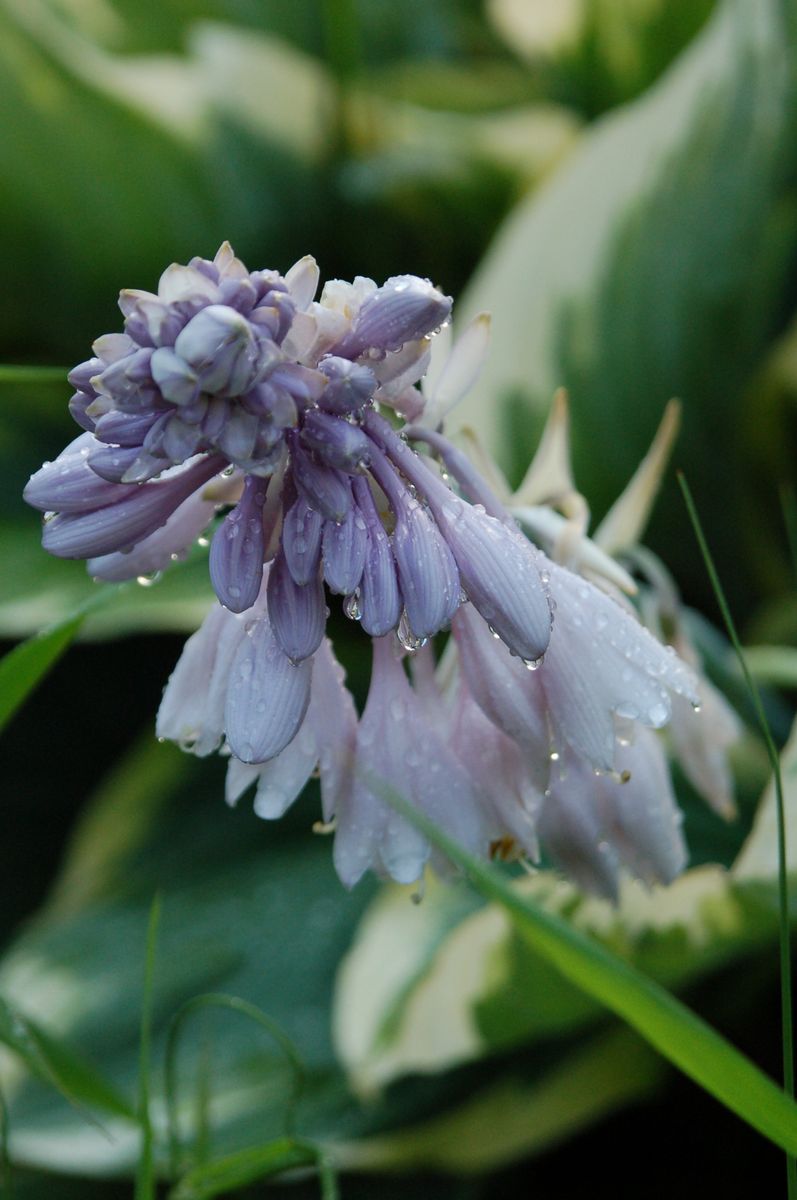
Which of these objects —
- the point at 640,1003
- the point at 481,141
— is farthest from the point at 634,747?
the point at 481,141

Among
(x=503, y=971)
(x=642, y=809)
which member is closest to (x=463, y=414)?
(x=503, y=971)

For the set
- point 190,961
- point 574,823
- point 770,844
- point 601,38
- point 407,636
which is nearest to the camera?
point 407,636

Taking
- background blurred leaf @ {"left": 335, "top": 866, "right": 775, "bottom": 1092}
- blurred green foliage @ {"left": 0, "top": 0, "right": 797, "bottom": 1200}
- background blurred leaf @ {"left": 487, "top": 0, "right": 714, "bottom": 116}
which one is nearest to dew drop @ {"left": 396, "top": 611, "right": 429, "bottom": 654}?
blurred green foliage @ {"left": 0, "top": 0, "right": 797, "bottom": 1200}

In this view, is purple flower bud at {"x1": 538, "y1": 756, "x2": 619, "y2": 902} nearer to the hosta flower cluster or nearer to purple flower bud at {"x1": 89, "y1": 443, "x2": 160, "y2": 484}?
the hosta flower cluster

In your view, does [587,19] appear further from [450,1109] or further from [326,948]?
[450,1109]

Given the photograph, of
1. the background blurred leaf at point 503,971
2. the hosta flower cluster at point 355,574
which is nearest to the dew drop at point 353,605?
the hosta flower cluster at point 355,574

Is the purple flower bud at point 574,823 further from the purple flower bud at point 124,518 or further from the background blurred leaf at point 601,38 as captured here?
the background blurred leaf at point 601,38

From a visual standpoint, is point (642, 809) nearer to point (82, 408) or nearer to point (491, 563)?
point (491, 563)
